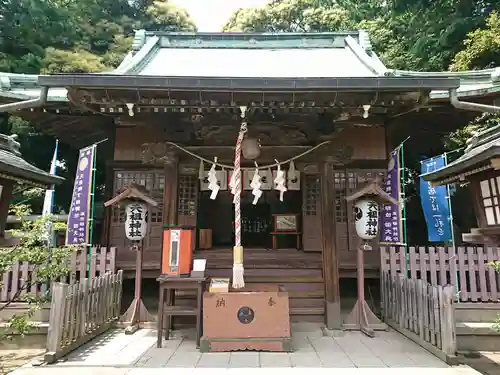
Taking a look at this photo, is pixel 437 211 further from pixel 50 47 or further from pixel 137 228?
pixel 50 47

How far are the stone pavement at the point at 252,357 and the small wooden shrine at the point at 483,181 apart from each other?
5.71 feet

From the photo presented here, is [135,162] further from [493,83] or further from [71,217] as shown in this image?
[493,83]

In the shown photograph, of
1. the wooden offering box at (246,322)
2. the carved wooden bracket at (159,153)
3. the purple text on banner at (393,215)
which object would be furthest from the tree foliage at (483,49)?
the wooden offering box at (246,322)

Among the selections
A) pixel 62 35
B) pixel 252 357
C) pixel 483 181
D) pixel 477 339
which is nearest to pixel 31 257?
pixel 252 357

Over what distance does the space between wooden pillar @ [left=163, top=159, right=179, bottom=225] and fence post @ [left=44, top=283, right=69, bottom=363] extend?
222 cm

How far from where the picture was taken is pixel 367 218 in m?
6.79

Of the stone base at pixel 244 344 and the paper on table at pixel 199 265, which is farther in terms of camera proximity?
the paper on table at pixel 199 265

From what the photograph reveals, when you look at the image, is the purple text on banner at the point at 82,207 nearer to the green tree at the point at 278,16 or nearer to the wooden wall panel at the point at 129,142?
the wooden wall panel at the point at 129,142

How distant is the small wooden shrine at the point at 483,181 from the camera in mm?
4609

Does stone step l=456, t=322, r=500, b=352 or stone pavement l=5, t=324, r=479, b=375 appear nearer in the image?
stone pavement l=5, t=324, r=479, b=375

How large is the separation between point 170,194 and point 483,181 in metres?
5.00

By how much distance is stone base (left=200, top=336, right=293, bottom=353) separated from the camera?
5.36 meters

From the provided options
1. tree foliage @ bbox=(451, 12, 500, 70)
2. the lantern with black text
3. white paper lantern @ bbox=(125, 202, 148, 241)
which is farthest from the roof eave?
tree foliage @ bbox=(451, 12, 500, 70)

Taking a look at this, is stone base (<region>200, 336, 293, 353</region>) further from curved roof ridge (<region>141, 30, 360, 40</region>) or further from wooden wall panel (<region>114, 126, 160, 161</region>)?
curved roof ridge (<region>141, 30, 360, 40</region>)
